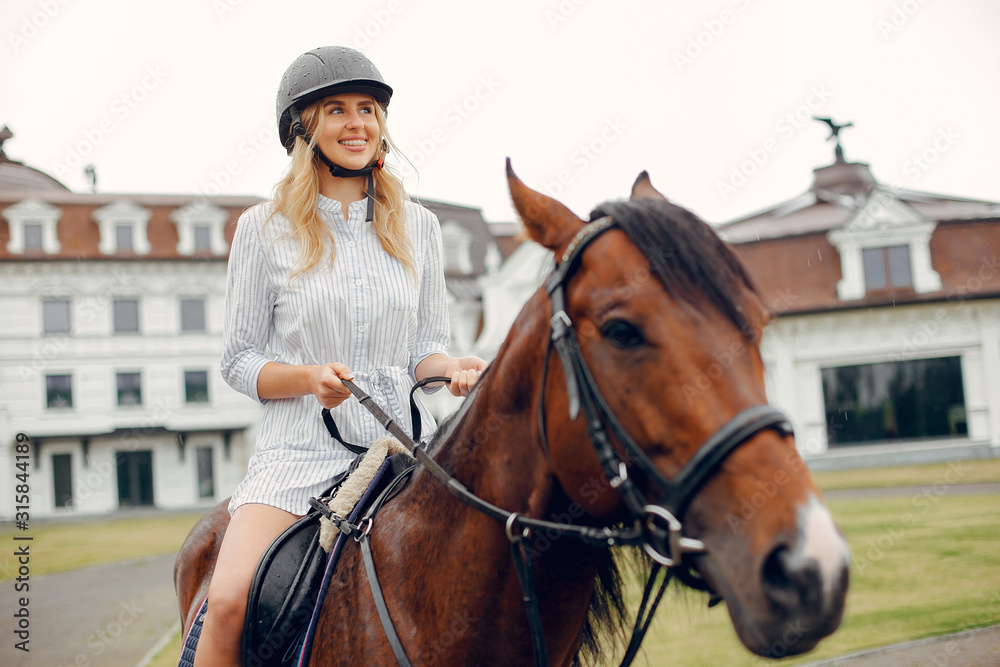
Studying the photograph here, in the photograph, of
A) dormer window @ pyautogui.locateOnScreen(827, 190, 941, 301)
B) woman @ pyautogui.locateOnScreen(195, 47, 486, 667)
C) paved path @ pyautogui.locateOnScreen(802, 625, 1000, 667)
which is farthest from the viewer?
dormer window @ pyautogui.locateOnScreen(827, 190, 941, 301)

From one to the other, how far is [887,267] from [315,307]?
90.4 ft

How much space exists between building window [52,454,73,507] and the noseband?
35.0 m

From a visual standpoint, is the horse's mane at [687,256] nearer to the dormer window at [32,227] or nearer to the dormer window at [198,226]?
the dormer window at [198,226]

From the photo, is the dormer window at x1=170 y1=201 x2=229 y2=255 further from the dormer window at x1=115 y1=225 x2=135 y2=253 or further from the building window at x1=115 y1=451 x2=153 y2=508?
the building window at x1=115 y1=451 x2=153 y2=508

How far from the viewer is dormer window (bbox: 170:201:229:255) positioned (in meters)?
32.1

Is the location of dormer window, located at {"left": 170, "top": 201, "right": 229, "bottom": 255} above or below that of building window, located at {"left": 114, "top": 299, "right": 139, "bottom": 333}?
above

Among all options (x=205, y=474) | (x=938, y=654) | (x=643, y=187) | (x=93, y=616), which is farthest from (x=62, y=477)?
(x=643, y=187)

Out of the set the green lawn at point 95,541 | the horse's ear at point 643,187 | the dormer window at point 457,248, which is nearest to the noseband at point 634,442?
the horse's ear at point 643,187

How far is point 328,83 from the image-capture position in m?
2.58

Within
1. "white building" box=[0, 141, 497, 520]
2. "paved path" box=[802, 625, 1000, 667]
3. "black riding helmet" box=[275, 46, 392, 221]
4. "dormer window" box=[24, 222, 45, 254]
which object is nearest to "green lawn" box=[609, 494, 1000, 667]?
"paved path" box=[802, 625, 1000, 667]

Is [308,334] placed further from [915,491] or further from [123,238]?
[123,238]

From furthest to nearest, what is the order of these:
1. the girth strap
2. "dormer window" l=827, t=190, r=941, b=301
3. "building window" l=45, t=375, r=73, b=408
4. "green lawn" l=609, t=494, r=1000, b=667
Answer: "building window" l=45, t=375, r=73, b=408 < "dormer window" l=827, t=190, r=941, b=301 < "green lawn" l=609, t=494, r=1000, b=667 < the girth strap

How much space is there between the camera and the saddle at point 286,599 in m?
2.15

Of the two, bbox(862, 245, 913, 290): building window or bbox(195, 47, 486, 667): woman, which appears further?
bbox(862, 245, 913, 290): building window
